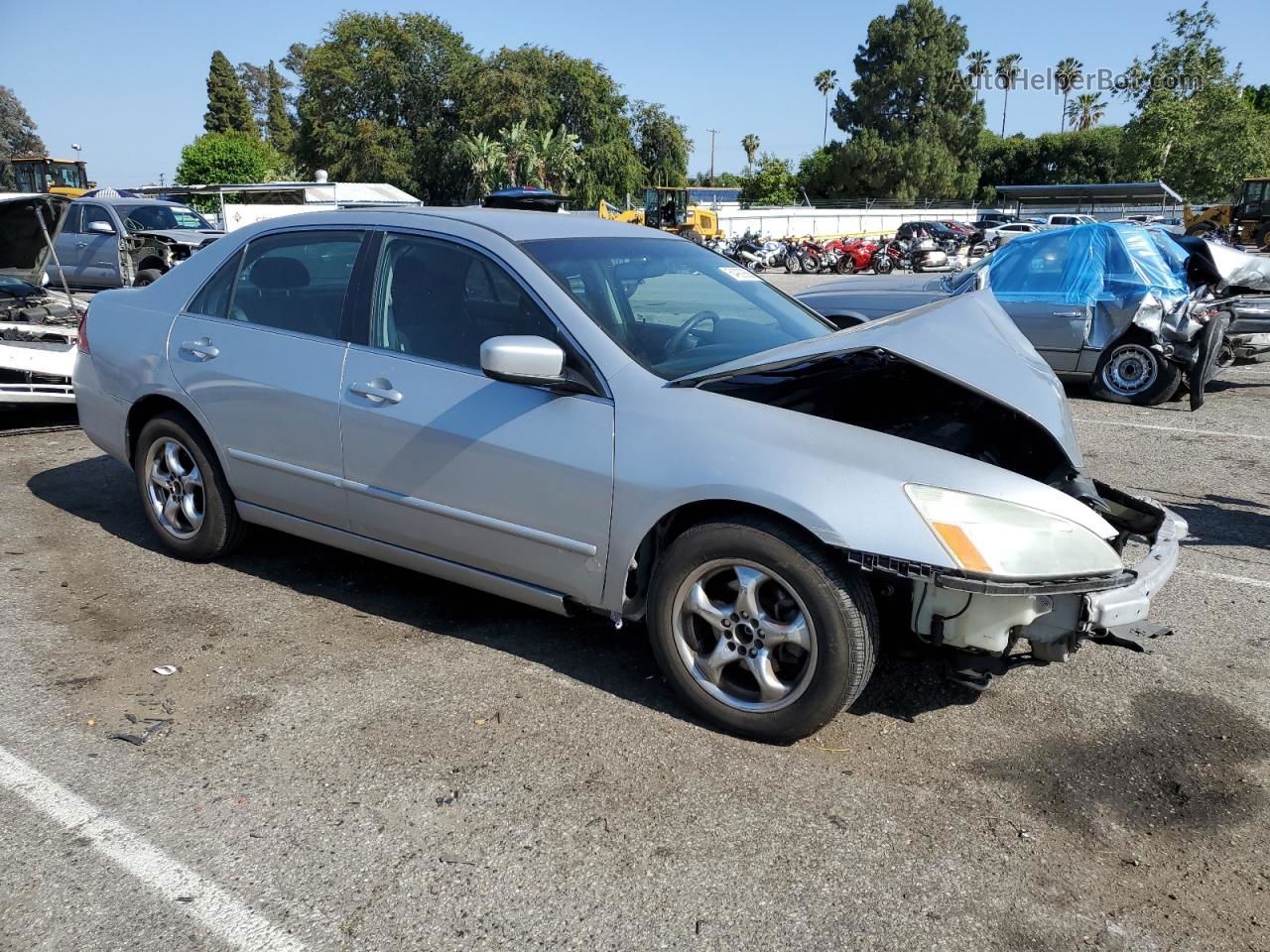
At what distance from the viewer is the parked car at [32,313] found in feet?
23.1

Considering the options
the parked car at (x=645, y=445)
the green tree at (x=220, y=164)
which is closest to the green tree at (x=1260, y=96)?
the green tree at (x=220, y=164)

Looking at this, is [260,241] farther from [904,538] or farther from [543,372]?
[904,538]

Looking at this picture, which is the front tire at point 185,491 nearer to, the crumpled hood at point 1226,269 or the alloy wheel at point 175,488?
the alloy wheel at point 175,488

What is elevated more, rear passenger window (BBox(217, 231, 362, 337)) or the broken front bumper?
rear passenger window (BBox(217, 231, 362, 337))

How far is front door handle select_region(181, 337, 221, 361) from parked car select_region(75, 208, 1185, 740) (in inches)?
0.7

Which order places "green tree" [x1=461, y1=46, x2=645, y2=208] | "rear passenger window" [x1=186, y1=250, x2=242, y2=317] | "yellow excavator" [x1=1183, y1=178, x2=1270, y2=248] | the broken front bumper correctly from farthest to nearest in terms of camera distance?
"green tree" [x1=461, y1=46, x2=645, y2=208] → "yellow excavator" [x1=1183, y1=178, x2=1270, y2=248] → "rear passenger window" [x1=186, y1=250, x2=242, y2=317] → the broken front bumper

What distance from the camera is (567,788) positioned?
2.95 metres

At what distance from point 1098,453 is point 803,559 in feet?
17.0

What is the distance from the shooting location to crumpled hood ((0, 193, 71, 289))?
7695mm

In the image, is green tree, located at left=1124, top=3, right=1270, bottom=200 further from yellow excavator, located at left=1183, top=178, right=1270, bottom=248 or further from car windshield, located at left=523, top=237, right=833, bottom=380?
car windshield, located at left=523, top=237, right=833, bottom=380

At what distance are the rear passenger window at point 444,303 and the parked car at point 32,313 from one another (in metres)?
4.40

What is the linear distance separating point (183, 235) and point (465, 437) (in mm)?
14441

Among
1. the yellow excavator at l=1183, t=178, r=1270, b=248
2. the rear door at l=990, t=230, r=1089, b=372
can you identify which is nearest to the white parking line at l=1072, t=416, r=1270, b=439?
the rear door at l=990, t=230, r=1089, b=372

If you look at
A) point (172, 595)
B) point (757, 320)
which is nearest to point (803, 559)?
point (757, 320)
